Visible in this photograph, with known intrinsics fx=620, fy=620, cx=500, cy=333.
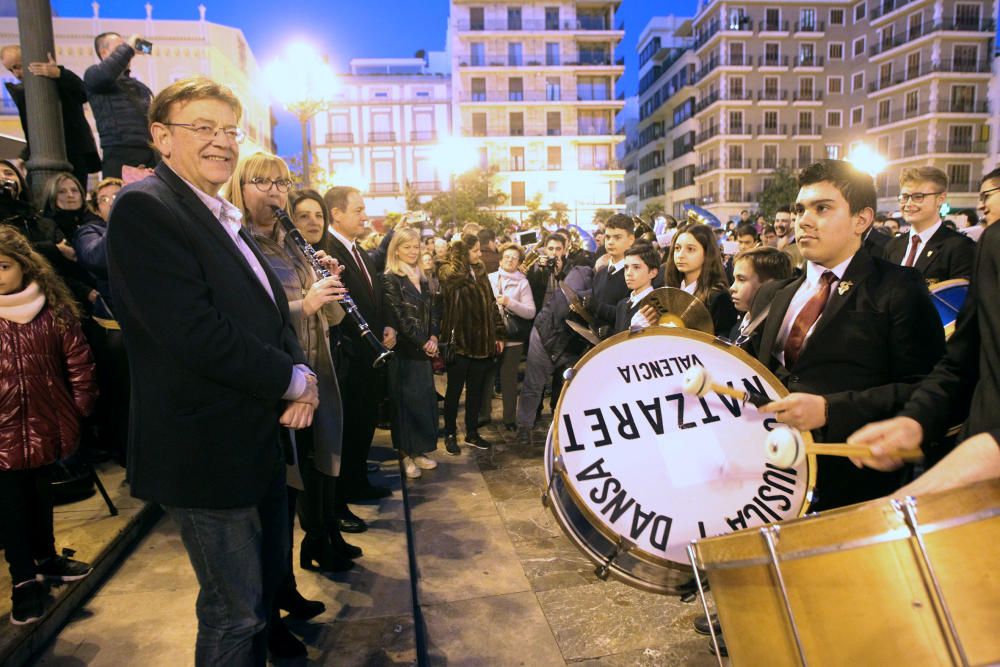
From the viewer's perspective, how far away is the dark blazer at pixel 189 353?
5.79 feet

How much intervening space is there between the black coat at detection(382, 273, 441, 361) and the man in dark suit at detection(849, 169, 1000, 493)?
371cm

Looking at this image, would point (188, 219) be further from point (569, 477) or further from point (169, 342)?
point (569, 477)

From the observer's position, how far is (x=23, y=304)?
9.64 ft

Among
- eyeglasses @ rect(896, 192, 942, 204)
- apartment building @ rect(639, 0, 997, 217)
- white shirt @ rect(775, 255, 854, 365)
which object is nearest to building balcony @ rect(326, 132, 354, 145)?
apartment building @ rect(639, 0, 997, 217)

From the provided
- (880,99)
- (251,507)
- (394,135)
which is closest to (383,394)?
(251,507)

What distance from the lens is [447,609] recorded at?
10.9 ft

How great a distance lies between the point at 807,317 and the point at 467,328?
387 cm

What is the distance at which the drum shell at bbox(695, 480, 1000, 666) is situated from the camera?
4.09 ft

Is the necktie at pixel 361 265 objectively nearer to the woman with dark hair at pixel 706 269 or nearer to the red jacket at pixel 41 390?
the red jacket at pixel 41 390

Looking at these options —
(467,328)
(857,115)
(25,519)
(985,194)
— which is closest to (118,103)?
(467,328)

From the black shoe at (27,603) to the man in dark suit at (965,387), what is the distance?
330 centimetres

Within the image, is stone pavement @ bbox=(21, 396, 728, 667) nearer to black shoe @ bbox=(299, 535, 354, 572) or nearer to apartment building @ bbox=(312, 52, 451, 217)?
black shoe @ bbox=(299, 535, 354, 572)

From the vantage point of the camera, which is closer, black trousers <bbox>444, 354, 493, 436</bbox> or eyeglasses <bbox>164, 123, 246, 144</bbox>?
eyeglasses <bbox>164, 123, 246, 144</bbox>

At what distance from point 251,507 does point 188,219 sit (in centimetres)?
92
